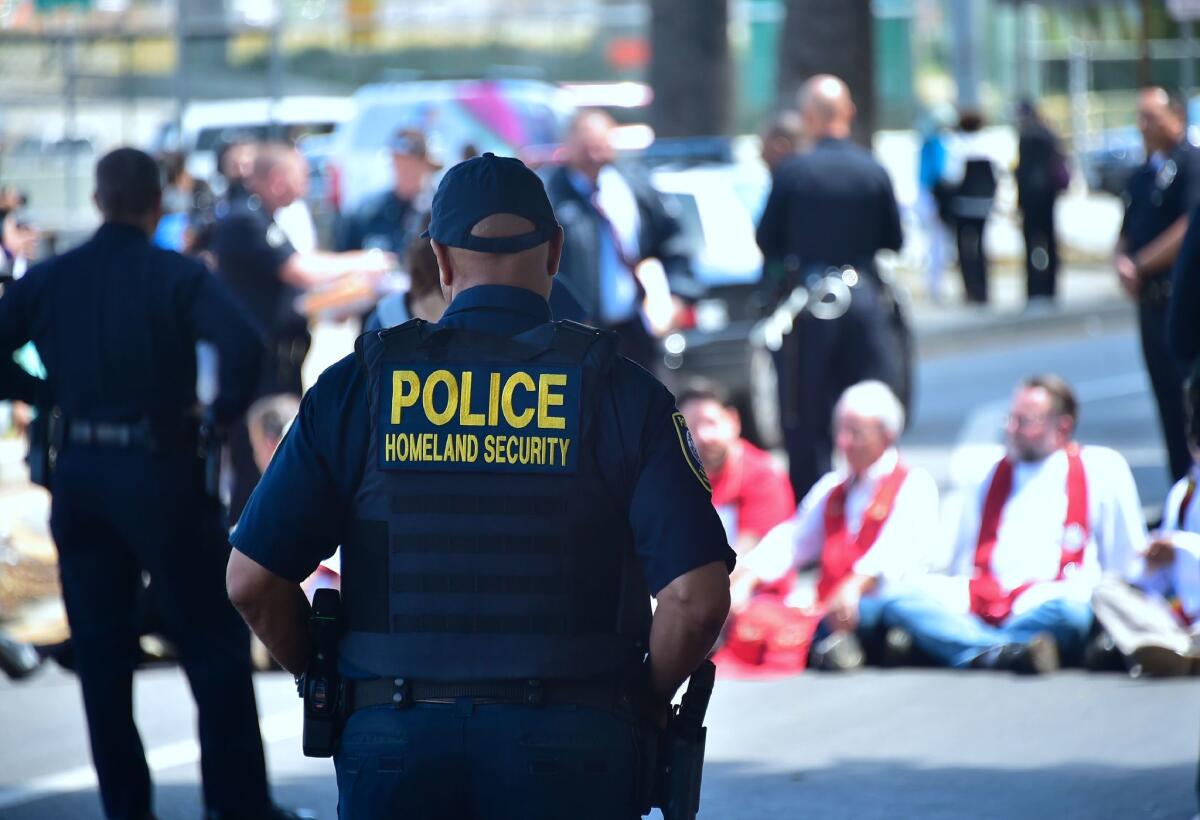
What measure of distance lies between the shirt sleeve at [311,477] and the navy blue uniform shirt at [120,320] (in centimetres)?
216

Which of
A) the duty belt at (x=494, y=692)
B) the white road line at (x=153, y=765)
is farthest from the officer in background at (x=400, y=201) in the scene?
the duty belt at (x=494, y=692)

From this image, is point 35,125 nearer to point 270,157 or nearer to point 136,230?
point 270,157

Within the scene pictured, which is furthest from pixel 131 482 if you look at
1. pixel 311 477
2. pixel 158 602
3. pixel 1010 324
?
pixel 1010 324

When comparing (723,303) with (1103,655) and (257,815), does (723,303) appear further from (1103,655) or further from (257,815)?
(257,815)

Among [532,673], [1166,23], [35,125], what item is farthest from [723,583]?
[1166,23]

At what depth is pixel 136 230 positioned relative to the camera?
5.83 metres

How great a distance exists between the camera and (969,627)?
8.02 metres

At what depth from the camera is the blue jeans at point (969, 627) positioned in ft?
25.9

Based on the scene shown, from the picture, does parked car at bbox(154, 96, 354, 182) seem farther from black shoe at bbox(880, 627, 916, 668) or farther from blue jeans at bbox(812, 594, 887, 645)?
black shoe at bbox(880, 627, 916, 668)

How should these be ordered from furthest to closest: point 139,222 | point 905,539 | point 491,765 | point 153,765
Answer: point 905,539 → point 153,765 → point 139,222 → point 491,765

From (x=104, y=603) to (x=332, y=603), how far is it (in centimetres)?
227

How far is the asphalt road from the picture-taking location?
6301 mm

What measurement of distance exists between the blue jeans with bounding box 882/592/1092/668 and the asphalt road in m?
0.10

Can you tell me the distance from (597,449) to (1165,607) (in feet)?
15.2
